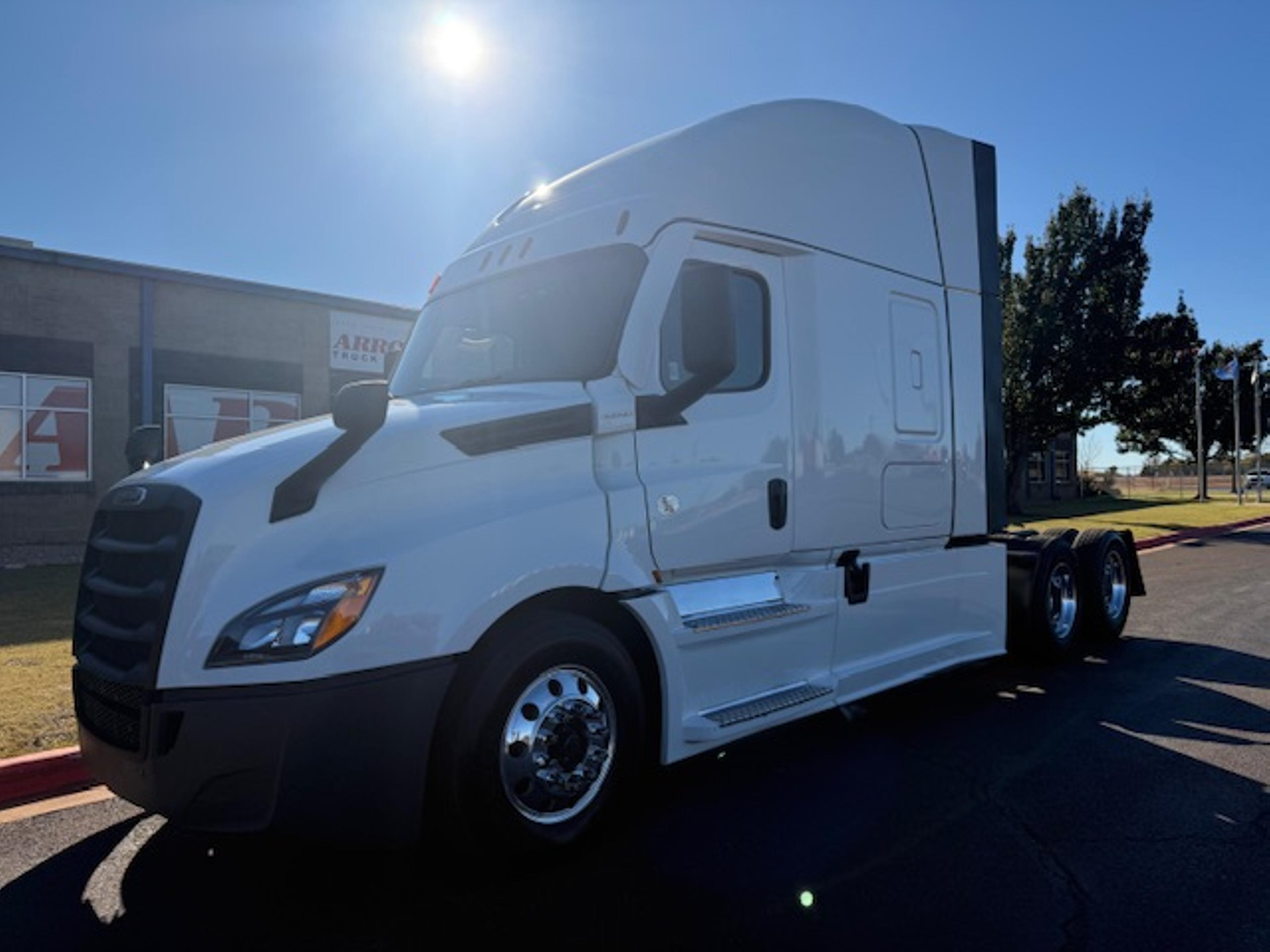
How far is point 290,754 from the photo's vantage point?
285 centimetres

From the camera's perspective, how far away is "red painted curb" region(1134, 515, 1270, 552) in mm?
19000

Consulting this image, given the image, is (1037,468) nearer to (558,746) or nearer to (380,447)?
(558,746)

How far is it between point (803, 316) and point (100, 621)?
11.3 ft

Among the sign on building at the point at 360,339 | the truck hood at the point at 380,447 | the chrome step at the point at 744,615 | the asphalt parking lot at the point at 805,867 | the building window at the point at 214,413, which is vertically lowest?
the asphalt parking lot at the point at 805,867

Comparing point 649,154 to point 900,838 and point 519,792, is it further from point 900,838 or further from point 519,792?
point 900,838

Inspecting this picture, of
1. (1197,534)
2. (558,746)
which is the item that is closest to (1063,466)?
(1197,534)

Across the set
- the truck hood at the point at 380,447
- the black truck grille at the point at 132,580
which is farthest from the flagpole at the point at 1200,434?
the black truck grille at the point at 132,580

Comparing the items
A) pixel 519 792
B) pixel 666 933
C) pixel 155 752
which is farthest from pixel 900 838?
pixel 155 752

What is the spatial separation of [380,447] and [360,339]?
19.9 metres

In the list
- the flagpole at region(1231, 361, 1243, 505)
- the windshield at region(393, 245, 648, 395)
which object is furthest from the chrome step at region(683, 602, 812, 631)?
the flagpole at region(1231, 361, 1243, 505)

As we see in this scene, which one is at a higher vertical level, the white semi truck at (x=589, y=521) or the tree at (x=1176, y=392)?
the tree at (x=1176, y=392)

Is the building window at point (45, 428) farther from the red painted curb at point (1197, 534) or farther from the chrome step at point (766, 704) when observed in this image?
the red painted curb at point (1197, 534)

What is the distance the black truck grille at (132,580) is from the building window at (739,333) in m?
2.01

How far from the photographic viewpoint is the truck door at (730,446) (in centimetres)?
388
